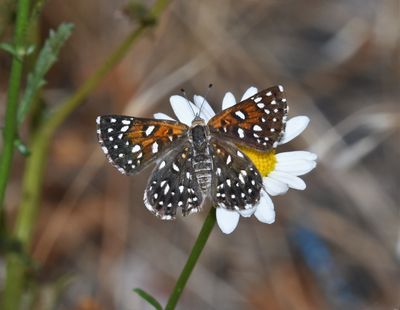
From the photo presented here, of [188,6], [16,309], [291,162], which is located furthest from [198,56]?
[291,162]

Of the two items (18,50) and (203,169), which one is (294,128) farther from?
(18,50)

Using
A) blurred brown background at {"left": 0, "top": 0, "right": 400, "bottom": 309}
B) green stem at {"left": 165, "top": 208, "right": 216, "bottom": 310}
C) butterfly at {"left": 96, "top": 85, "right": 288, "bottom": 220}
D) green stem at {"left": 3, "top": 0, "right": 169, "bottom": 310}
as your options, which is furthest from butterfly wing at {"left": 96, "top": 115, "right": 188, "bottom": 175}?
blurred brown background at {"left": 0, "top": 0, "right": 400, "bottom": 309}

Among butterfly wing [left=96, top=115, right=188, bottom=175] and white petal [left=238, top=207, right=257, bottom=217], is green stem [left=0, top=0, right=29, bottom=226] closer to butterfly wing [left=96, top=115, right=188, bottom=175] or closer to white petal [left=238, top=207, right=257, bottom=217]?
butterfly wing [left=96, top=115, right=188, bottom=175]

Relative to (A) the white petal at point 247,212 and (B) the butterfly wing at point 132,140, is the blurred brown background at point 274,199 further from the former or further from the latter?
(A) the white petal at point 247,212

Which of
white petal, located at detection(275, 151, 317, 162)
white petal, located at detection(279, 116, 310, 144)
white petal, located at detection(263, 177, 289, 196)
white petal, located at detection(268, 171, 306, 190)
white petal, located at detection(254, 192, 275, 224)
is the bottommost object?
white petal, located at detection(254, 192, 275, 224)

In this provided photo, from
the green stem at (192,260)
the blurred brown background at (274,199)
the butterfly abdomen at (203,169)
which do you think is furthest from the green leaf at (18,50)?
the blurred brown background at (274,199)

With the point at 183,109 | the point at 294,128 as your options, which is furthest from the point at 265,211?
the point at 183,109
